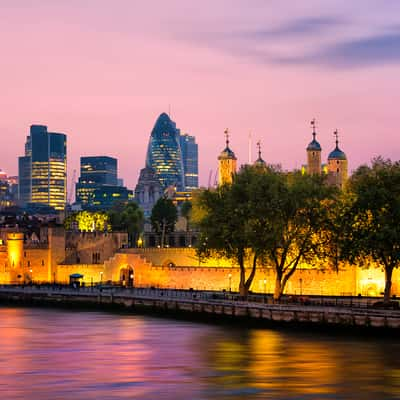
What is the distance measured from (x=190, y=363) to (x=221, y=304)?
29.0m

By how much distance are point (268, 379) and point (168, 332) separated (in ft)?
87.5

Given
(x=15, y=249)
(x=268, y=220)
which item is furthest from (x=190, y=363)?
(x=15, y=249)

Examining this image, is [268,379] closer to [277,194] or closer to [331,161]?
[277,194]

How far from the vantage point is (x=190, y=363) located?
69.4 metres

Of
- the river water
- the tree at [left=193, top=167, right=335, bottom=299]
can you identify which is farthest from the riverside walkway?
the tree at [left=193, top=167, right=335, bottom=299]

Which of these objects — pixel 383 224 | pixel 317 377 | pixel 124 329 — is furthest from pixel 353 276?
pixel 317 377

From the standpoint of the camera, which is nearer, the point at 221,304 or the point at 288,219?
the point at 221,304

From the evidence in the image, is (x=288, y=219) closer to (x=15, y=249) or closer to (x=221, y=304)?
(x=221, y=304)

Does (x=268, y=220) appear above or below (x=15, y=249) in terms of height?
above

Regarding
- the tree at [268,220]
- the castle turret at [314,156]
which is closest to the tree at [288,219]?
the tree at [268,220]

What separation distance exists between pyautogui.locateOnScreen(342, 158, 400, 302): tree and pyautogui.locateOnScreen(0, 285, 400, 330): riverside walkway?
4.10 metres

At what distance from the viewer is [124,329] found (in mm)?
91188

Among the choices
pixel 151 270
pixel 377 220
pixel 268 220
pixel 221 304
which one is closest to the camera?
pixel 377 220

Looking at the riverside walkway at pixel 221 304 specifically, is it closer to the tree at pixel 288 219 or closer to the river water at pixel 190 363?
the river water at pixel 190 363
